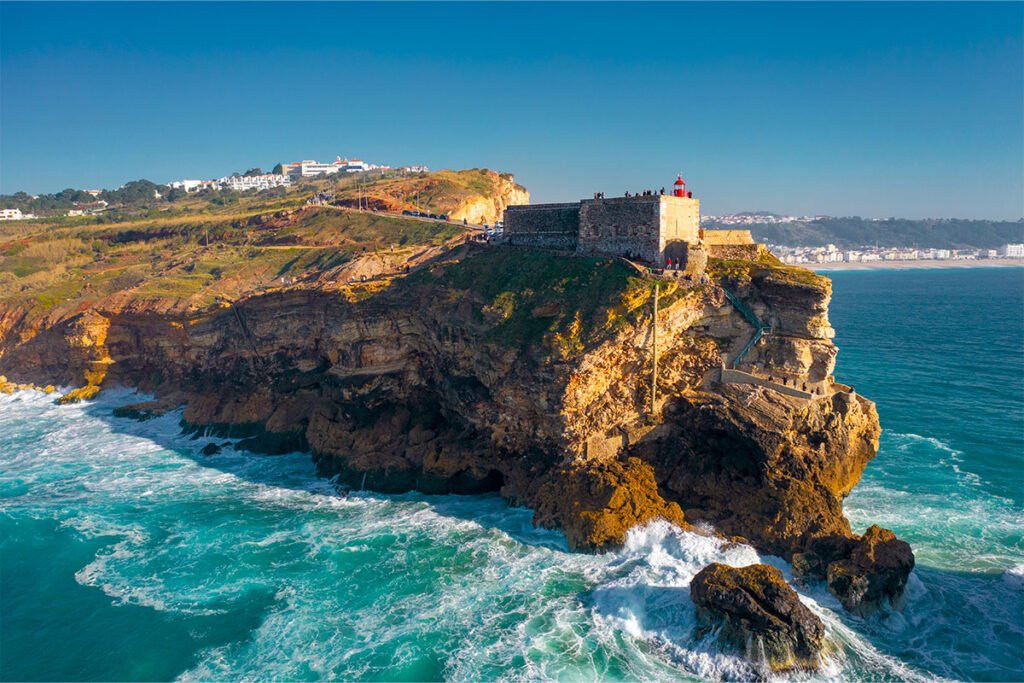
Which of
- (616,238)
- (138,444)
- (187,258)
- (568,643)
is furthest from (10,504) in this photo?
(187,258)

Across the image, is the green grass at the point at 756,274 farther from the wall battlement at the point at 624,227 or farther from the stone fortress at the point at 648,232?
the wall battlement at the point at 624,227

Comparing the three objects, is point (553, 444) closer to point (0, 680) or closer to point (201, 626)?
point (201, 626)

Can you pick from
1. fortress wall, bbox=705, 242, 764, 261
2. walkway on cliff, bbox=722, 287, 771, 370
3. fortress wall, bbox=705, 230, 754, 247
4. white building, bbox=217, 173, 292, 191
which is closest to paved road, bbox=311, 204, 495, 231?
fortress wall, bbox=705, 230, 754, 247

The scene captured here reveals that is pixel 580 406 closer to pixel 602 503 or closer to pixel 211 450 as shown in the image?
pixel 602 503

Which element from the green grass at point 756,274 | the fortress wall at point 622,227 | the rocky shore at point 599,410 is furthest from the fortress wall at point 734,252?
the fortress wall at point 622,227

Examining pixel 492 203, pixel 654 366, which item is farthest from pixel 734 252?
pixel 492 203
